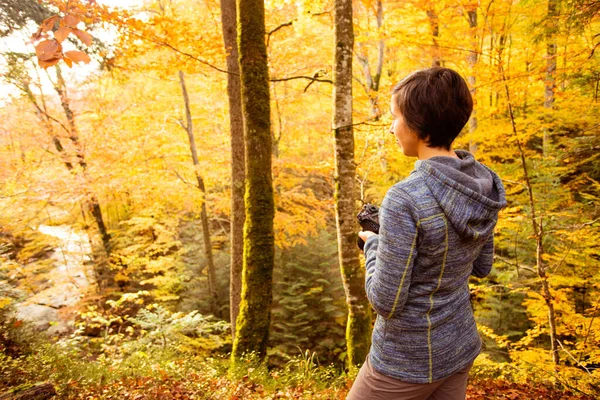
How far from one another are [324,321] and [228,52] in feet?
24.1

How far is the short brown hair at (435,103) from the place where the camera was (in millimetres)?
1204

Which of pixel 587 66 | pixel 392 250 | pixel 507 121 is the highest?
pixel 587 66

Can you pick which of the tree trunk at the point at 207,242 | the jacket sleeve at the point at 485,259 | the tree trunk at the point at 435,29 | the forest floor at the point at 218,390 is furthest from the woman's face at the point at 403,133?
the tree trunk at the point at 207,242

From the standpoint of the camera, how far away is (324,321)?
980 centimetres

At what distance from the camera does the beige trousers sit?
1343 mm

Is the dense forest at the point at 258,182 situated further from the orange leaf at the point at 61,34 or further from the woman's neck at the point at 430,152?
the woman's neck at the point at 430,152

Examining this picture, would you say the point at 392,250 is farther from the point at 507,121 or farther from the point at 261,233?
the point at 507,121

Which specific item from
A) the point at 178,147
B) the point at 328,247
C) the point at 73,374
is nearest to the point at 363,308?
the point at 73,374

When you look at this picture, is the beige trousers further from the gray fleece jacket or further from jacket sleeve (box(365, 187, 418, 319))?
jacket sleeve (box(365, 187, 418, 319))

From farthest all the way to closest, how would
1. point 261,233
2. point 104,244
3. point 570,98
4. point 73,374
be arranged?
point 104,244 < point 570,98 < point 261,233 < point 73,374

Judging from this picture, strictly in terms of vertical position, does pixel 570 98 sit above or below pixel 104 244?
above

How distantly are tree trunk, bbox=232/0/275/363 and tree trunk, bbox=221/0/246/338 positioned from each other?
2.11m

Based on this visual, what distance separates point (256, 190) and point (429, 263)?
3.12m

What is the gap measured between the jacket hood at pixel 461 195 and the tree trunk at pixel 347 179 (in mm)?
3377
